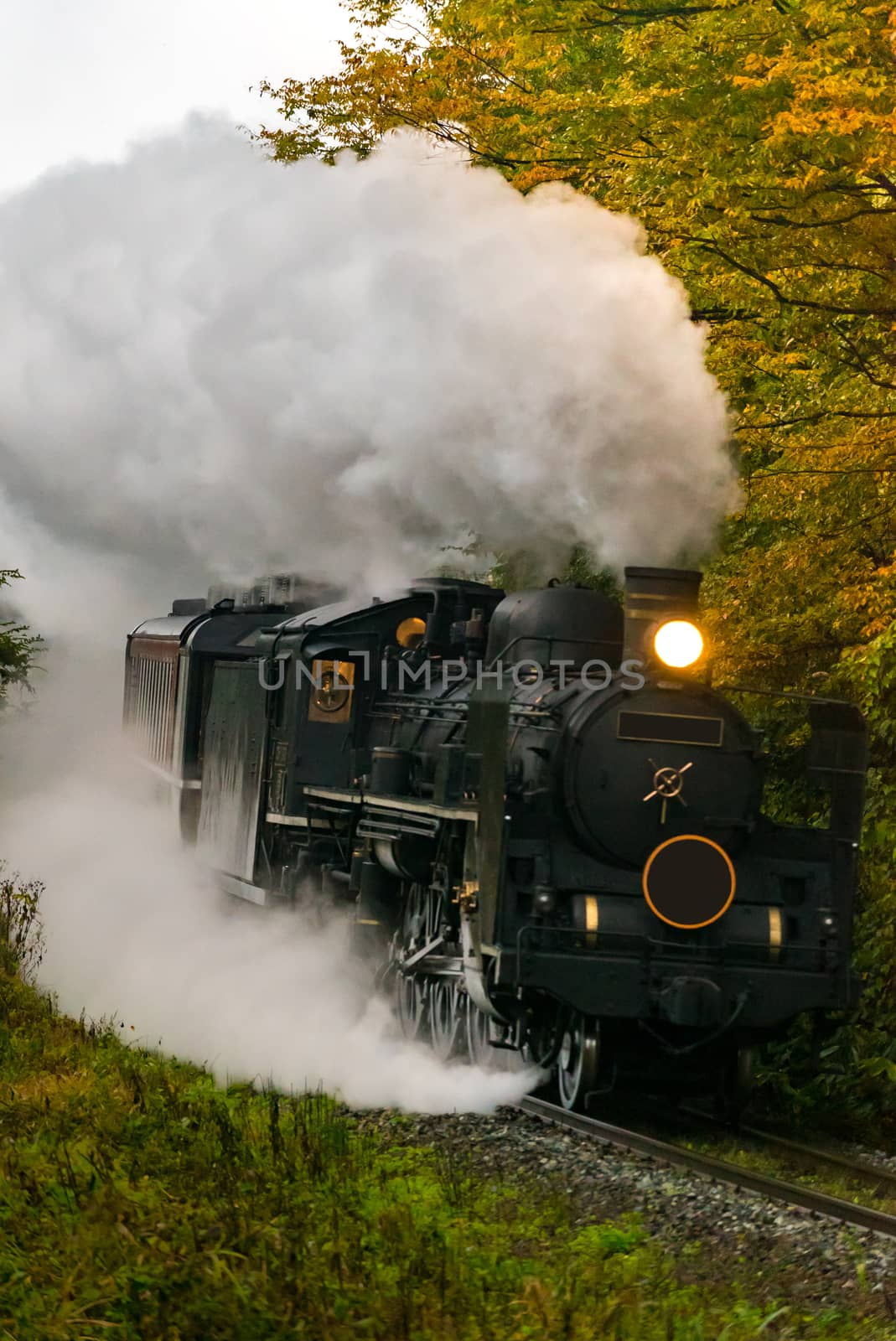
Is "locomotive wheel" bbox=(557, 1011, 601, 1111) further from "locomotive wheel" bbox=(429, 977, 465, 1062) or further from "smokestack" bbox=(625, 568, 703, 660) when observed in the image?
"smokestack" bbox=(625, 568, 703, 660)

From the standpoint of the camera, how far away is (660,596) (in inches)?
295

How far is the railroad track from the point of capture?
5.91 metres

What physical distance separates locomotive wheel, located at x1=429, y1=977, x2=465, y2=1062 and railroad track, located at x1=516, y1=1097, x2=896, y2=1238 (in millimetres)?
931

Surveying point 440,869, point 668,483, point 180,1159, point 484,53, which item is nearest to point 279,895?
point 440,869

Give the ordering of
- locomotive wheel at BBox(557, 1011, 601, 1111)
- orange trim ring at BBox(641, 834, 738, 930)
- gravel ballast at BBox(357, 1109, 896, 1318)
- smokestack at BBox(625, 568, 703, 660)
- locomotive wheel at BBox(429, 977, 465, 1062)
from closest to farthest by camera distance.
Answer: gravel ballast at BBox(357, 1109, 896, 1318), orange trim ring at BBox(641, 834, 738, 930), smokestack at BBox(625, 568, 703, 660), locomotive wheel at BBox(557, 1011, 601, 1111), locomotive wheel at BBox(429, 977, 465, 1062)

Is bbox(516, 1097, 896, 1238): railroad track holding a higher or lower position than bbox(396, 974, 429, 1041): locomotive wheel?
lower

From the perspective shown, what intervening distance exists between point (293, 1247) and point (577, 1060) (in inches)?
124

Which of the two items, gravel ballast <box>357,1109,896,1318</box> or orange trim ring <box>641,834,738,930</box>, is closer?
gravel ballast <box>357,1109,896,1318</box>

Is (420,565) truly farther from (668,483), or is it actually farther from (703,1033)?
(703,1033)

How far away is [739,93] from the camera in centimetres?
950

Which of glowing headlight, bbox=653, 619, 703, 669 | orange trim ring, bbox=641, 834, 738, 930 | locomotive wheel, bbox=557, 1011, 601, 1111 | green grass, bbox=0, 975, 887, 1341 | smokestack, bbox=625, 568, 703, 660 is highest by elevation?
smokestack, bbox=625, 568, 703, 660

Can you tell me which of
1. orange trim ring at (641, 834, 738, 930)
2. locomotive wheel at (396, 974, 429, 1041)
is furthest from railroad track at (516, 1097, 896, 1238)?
locomotive wheel at (396, 974, 429, 1041)

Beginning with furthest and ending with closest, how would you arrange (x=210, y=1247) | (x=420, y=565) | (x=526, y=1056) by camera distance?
(x=420, y=565), (x=526, y=1056), (x=210, y=1247)

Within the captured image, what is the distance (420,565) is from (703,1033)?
5.00 m
